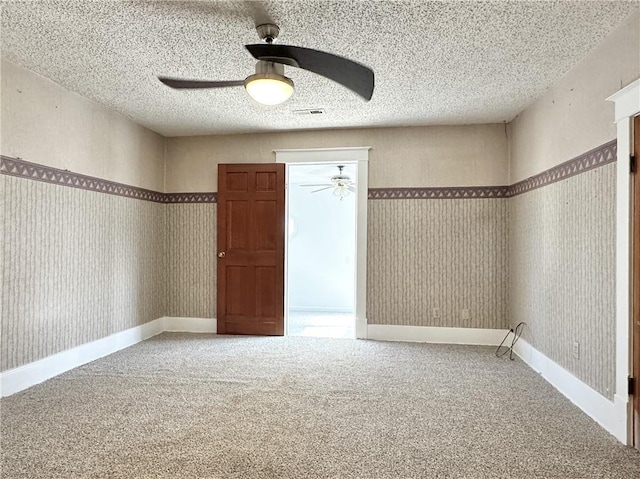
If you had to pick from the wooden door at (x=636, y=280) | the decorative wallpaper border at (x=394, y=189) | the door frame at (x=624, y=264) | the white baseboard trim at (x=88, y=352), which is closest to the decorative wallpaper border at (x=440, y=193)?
the decorative wallpaper border at (x=394, y=189)

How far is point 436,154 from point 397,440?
10.7 ft

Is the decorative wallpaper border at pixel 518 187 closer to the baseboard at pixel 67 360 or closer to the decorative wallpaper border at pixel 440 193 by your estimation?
the decorative wallpaper border at pixel 440 193

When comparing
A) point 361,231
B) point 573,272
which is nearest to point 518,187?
point 573,272

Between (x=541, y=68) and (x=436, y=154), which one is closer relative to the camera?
(x=541, y=68)

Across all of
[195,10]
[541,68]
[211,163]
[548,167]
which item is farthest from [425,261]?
[195,10]

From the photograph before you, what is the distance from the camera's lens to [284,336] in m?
4.76

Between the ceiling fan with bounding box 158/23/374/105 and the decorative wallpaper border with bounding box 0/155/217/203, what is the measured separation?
1.50 metres

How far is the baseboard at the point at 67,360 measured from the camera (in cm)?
295

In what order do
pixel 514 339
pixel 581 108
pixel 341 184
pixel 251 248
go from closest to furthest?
1. pixel 581 108
2. pixel 514 339
3. pixel 251 248
4. pixel 341 184

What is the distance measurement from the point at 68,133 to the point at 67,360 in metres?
2.01

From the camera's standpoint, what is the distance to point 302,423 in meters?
2.48

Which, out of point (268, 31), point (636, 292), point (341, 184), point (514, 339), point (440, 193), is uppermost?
point (268, 31)

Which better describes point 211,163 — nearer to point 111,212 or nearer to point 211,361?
point 111,212

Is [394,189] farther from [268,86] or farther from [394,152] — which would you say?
[268,86]
